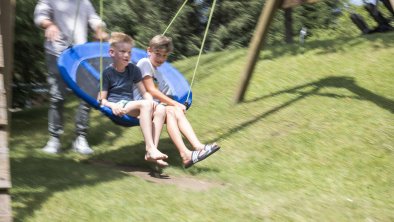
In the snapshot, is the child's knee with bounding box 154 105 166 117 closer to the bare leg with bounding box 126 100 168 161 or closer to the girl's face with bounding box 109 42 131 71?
the bare leg with bounding box 126 100 168 161

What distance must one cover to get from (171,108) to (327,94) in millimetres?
2155

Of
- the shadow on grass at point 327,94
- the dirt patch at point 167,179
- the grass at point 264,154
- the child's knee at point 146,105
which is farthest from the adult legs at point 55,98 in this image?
the shadow on grass at point 327,94

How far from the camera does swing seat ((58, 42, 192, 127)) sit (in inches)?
184

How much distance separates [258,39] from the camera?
239 inches

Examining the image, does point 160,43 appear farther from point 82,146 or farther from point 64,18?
point 82,146

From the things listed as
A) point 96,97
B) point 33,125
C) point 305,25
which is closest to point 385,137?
point 96,97

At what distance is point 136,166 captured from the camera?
5.11 metres

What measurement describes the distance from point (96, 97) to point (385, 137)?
250 centimetres

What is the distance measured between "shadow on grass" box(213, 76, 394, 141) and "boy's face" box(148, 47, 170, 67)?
101 centimetres

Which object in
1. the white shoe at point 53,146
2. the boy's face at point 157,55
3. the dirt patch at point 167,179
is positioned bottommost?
the white shoe at point 53,146

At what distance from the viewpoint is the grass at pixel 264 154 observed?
3.76m

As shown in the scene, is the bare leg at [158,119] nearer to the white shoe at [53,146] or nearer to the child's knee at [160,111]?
the child's knee at [160,111]

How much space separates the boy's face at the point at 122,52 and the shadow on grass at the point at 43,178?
2.92 feet

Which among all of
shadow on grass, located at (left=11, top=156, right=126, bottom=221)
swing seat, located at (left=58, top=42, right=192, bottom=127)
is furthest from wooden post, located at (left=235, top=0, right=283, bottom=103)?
shadow on grass, located at (left=11, top=156, right=126, bottom=221)
